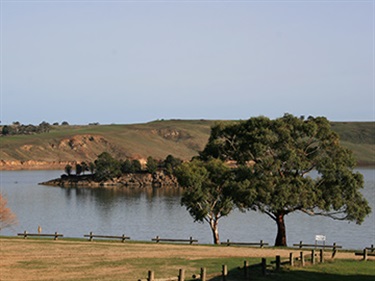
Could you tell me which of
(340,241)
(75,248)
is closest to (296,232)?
(340,241)

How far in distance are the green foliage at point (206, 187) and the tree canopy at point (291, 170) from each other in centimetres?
158

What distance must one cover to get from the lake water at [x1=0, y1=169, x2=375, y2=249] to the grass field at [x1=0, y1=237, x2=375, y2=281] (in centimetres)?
2009

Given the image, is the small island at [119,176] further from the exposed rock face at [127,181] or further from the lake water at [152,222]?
the lake water at [152,222]

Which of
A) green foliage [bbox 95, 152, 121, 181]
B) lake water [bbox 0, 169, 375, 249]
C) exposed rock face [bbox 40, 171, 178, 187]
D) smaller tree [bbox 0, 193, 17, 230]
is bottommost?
lake water [bbox 0, 169, 375, 249]

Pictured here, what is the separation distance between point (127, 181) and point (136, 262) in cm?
13763

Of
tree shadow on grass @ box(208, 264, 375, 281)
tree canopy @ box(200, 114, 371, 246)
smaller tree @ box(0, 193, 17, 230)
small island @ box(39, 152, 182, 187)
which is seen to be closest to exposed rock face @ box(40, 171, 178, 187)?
small island @ box(39, 152, 182, 187)

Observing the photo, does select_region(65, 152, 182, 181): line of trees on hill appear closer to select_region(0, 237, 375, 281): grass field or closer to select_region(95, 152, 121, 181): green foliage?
select_region(95, 152, 121, 181): green foliage

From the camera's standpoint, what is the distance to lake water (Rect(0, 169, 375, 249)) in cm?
8256

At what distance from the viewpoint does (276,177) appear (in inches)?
2623

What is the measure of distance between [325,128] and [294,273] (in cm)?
2710

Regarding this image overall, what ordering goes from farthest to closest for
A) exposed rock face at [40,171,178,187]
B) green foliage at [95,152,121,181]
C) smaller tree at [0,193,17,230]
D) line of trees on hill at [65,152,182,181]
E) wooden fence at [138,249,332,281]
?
line of trees on hill at [65,152,182,181]
green foliage at [95,152,121,181]
exposed rock face at [40,171,178,187]
smaller tree at [0,193,17,230]
wooden fence at [138,249,332,281]

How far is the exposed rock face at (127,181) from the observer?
7219 inches

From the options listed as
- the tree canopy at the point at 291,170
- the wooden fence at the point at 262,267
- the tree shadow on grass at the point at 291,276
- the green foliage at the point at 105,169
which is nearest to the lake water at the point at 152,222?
the tree canopy at the point at 291,170

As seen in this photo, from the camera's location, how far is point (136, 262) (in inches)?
1905
